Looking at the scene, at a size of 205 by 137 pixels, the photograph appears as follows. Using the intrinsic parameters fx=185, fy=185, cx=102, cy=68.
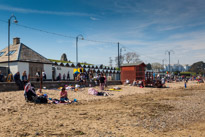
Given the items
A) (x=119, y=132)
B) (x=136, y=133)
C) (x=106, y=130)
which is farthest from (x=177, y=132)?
(x=106, y=130)

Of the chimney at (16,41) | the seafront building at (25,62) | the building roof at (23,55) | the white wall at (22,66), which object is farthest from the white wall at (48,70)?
the chimney at (16,41)

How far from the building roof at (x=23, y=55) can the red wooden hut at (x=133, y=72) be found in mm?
12247

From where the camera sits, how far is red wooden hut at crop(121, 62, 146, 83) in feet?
87.5

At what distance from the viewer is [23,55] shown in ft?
84.3

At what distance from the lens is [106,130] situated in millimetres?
6141

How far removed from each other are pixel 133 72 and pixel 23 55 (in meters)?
15.7

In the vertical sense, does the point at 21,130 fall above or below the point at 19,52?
below

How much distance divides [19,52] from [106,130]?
75.8 ft

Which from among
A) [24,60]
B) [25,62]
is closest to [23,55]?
[24,60]

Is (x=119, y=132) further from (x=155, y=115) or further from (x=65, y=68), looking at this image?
(x=65, y=68)

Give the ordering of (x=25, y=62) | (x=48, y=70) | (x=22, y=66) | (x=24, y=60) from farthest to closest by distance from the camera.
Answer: (x=48, y=70) → (x=25, y=62) → (x=24, y=60) → (x=22, y=66)

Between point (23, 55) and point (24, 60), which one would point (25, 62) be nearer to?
point (24, 60)

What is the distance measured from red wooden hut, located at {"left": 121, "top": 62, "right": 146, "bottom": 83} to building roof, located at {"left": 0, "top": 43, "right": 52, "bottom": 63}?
12.2 m

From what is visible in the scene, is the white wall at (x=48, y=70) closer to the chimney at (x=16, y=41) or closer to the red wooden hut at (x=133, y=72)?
the chimney at (x=16, y=41)
